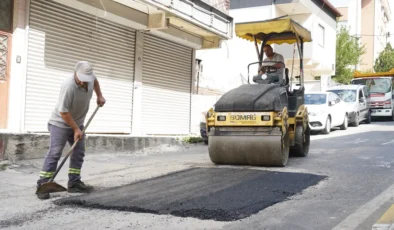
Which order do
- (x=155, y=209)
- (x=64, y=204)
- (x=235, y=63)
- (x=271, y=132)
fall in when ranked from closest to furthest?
(x=155, y=209) → (x=64, y=204) → (x=271, y=132) → (x=235, y=63)

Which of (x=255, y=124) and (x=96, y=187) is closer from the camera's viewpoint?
(x=96, y=187)

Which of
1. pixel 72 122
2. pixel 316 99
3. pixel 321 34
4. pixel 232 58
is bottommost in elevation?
pixel 72 122

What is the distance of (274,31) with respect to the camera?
9125 millimetres

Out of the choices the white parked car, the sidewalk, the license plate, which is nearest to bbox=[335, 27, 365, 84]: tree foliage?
the white parked car

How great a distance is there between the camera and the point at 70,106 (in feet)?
19.4

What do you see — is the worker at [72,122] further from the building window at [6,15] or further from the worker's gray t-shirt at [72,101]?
the building window at [6,15]

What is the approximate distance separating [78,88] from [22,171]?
9.86 feet

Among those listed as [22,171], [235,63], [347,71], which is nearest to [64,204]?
[22,171]

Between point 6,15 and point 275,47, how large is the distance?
1626 cm

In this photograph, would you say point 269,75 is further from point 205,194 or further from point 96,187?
point 96,187

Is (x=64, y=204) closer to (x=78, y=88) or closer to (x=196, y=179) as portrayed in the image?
(x=78, y=88)

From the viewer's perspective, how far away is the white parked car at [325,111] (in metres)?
16.5

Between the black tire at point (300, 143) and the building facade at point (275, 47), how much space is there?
10322 millimetres

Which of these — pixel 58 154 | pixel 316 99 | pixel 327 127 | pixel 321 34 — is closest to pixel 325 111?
pixel 327 127
